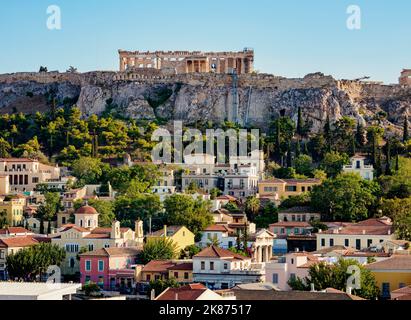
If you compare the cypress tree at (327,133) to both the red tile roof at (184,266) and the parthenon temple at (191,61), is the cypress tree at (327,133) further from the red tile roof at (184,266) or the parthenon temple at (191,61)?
the red tile roof at (184,266)

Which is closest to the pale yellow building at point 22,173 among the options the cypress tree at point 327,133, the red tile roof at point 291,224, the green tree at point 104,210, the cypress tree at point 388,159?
the green tree at point 104,210

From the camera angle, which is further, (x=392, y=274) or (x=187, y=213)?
(x=187, y=213)

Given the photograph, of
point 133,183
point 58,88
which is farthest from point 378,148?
point 58,88

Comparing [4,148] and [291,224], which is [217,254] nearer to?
[291,224]

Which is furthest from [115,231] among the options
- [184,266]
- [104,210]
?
[104,210]

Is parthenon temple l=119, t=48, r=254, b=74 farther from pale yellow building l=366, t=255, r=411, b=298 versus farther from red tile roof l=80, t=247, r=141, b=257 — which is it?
pale yellow building l=366, t=255, r=411, b=298
